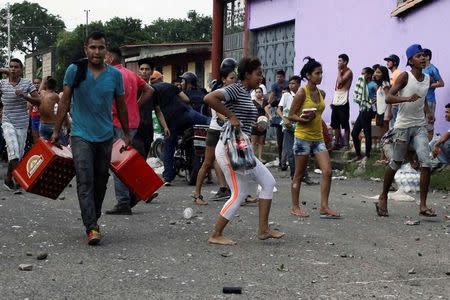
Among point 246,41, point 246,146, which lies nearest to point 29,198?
point 246,146

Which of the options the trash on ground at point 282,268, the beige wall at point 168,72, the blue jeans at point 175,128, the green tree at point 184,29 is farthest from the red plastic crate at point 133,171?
the green tree at point 184,29

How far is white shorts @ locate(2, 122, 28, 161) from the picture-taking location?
12242mm

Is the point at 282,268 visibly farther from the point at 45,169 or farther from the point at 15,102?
the point at 15,102

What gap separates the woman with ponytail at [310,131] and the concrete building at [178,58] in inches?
869

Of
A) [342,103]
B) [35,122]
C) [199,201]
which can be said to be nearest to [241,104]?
[199,201]

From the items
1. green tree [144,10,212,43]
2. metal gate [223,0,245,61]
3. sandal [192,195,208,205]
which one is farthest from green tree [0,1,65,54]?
sandal [192,195,208,205]

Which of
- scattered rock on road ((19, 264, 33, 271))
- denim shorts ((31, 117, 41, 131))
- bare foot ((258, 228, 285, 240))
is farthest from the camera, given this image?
denim shorts ((31, 117, 41, 131))

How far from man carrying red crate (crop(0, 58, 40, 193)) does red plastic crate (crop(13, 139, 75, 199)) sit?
395cm

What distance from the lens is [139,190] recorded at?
28.4ft

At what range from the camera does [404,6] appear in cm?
1648

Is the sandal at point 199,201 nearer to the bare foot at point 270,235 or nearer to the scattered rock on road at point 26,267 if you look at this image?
the bare foot at point 270,235

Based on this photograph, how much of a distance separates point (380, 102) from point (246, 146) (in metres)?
8.03

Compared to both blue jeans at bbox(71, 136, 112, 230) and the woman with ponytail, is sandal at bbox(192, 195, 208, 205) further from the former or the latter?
blue jeans at bbox(71, 136, 112, 230)

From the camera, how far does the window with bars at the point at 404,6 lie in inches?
636
